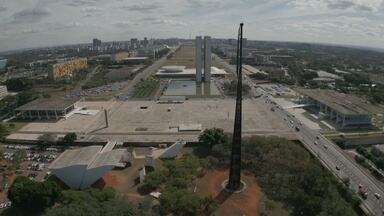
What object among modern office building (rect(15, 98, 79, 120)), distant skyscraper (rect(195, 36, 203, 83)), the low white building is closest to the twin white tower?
distant skyscraper (rect(195, 36, 203, 83))

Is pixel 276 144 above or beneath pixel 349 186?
above

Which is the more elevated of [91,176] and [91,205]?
[91,205]

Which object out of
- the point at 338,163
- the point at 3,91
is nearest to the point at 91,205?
the point at 338,163

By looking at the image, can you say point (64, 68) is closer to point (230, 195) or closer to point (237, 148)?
point (237, 148)

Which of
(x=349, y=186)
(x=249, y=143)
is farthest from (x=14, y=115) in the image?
(x=349, y=186)

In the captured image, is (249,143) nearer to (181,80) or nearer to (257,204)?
(257,204)

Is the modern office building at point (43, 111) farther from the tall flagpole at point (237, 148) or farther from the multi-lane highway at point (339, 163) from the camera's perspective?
the multi-lane highway at point (339, 163)
